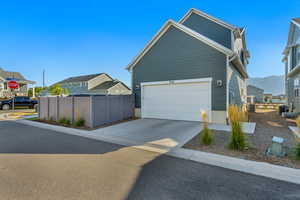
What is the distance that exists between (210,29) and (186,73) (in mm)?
5492

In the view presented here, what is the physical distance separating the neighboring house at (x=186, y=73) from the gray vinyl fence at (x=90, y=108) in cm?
132

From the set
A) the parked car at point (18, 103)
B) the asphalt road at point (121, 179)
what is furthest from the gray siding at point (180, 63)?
the parked car at point (18, 103)

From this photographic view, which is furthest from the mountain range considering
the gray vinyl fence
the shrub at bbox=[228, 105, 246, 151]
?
the shrub at bbox=[228, 105, 246, 151]

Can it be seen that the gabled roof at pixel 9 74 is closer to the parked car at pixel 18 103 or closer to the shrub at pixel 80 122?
the parked car at pixel 18 103

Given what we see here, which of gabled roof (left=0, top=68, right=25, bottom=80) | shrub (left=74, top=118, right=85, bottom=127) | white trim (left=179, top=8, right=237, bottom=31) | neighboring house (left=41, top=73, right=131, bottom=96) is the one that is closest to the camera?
shrub (left=74, top=118, right=85, bottom=127)

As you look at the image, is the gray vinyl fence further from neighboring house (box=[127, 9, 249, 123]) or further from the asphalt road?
the asphalt road

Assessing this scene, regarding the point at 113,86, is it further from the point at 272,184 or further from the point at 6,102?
the point at 272,184

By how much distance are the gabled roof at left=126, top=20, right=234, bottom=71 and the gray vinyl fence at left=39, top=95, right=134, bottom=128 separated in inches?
114

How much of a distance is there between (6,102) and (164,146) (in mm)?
22010

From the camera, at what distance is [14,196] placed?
2.24 meters

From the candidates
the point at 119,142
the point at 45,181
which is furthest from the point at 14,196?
the point at 119,142

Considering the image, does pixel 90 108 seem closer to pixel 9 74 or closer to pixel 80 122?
pixel 80 122

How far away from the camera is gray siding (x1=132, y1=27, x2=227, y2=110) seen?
25.4 feet

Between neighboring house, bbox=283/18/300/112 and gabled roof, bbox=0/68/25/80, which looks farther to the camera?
gabled roof, bbox=0/68/25/80
